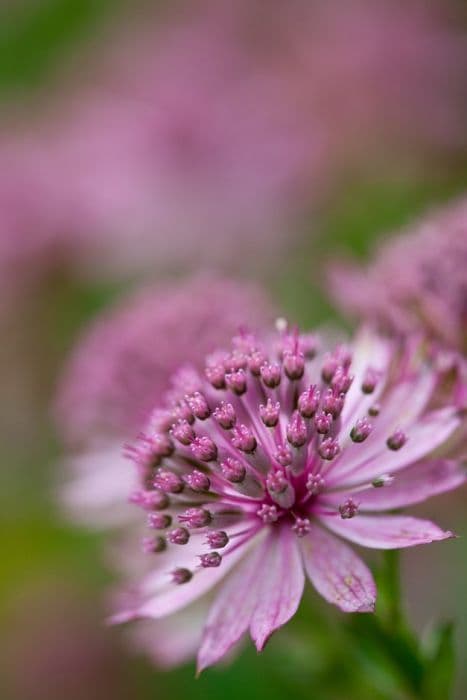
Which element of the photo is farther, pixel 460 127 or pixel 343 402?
pixel 460 127

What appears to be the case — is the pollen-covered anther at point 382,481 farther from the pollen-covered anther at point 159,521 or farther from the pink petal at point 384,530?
the pollen-covered anther at point 159,521

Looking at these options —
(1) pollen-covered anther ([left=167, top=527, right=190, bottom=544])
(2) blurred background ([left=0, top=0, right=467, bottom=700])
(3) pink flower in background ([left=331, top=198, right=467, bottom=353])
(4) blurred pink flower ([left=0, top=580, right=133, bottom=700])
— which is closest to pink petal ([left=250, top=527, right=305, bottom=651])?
(1) pollen-covered anther ([left=167, top=527, right=190, bottom=544])

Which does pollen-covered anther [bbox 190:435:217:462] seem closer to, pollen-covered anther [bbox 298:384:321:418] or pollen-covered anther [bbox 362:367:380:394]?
Answer: pollen-covered anther [bbox 298:384:321:418]

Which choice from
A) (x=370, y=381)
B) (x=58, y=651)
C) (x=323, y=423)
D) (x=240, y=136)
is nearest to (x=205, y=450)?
(x=323, y=423)

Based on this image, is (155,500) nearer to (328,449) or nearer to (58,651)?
(328,449)

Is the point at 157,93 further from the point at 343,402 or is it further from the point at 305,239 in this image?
the point at 343,402

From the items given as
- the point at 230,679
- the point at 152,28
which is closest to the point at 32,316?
the point at 230,679

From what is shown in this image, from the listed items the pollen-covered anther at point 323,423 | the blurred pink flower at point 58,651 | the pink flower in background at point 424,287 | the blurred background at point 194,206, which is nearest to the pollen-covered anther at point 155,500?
the pollen-covered anther at point 323,423
